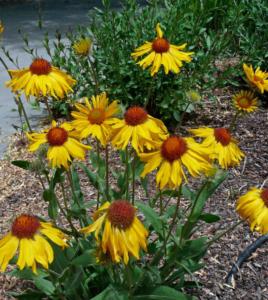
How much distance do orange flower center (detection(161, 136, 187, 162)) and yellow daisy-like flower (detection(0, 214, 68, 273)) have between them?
1.31 feet

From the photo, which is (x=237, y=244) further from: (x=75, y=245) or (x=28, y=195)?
(x=28, y=195)

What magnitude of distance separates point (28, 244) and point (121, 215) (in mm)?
279

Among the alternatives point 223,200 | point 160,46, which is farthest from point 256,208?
point 223,200

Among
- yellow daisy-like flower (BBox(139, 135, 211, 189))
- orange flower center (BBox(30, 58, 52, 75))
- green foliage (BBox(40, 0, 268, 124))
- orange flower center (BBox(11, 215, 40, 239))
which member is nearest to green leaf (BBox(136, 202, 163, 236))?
yellow daisy-like flower (BBox(139, 135, 211, 189))

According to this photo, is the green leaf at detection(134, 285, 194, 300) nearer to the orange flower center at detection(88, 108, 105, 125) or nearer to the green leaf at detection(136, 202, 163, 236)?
the green leaf at detection(136, 202, 163, 236)

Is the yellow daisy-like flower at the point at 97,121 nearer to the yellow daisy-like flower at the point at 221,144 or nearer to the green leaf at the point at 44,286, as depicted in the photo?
the yellow daisy-like flower at the point at 221,144

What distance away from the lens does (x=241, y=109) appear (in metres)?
2.15

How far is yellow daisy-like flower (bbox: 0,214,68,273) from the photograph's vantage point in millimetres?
1553

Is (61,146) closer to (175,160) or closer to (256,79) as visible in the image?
(175,160)

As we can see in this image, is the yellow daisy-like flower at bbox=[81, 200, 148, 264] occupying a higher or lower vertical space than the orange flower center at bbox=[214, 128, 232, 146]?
lower

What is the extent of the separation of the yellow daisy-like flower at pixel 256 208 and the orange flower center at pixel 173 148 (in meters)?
0.26

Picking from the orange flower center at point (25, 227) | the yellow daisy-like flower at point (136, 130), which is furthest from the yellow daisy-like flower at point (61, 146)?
the orange flower center at point (25, 227)

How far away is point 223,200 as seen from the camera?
10.4 ft

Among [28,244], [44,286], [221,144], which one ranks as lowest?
[44,286]
